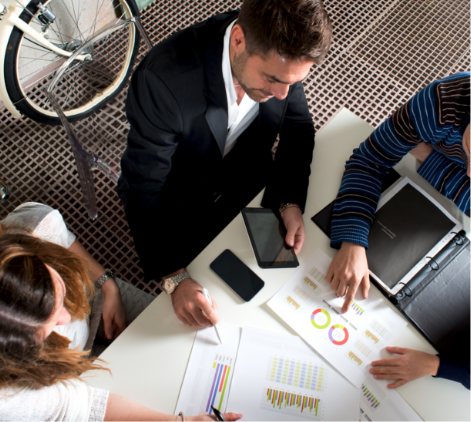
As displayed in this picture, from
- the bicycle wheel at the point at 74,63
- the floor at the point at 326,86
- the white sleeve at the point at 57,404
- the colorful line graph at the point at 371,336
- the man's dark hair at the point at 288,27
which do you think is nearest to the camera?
the white sleeve at the point at 57,404

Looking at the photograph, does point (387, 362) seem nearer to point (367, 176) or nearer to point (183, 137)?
point (367, 176)

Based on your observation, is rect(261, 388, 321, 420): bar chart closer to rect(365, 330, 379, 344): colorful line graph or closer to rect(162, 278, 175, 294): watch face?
rect(365, 330, 379, 344): colorful line graph

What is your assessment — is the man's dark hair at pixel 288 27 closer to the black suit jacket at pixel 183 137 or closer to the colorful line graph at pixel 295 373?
the black suit jacket at pixel 183 137

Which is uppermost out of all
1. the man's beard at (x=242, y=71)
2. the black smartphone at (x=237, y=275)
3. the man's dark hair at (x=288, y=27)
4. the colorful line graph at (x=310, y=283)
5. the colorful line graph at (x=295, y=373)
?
the man's dark hair at (x=288, y=27)

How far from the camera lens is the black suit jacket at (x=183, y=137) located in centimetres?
86

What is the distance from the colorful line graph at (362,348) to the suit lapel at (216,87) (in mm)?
703

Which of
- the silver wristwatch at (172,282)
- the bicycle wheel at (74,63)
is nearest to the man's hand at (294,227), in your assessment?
the silver wristwatch at (172,282)

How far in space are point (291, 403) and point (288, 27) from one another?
89cm

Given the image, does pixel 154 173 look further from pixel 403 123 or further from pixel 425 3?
pixel 425 3

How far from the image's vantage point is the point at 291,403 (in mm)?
779

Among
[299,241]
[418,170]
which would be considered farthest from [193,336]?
[418,170]

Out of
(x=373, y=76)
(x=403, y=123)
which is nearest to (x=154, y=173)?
(x=403, y=123)

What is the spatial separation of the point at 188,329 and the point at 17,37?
1.50 m

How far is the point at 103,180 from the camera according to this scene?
66.6 inches
